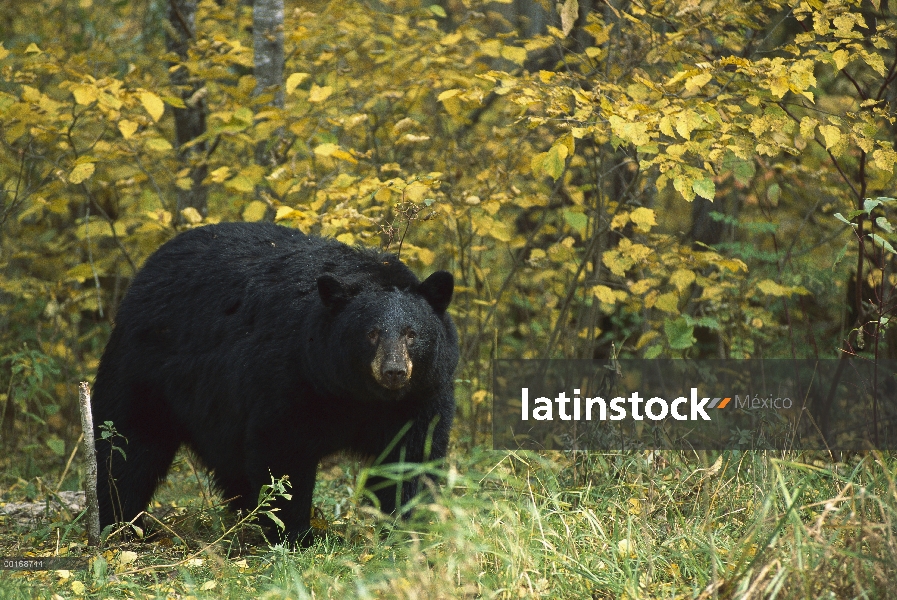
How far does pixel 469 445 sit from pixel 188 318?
9.07 ft

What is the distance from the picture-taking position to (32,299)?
8875 mm

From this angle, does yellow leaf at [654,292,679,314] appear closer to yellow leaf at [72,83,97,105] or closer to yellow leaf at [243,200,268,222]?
yellow leaf at [243,200,268,222]

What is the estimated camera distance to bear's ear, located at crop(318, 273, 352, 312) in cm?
482

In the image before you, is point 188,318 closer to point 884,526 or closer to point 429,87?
point 429,87

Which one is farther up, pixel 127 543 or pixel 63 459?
pixel 127 543

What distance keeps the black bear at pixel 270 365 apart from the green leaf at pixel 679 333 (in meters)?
2.04

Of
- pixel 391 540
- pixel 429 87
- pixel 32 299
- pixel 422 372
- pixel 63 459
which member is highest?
pixel 429 87

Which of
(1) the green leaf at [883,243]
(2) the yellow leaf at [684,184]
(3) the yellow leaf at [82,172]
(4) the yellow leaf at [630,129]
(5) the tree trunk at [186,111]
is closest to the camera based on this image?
(1) the green leaf at [883,243]

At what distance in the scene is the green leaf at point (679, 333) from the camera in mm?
6488

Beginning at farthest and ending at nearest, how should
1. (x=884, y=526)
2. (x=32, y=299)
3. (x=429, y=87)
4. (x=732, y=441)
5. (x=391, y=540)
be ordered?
(x=32, y=299)
(x=429, y=87)
(x=732, y=441)
(x=391, y=540)
(x=884, y=526)

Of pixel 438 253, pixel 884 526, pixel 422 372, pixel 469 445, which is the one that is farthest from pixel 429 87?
pixel 884 526

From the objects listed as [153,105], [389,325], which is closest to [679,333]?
[389,325]

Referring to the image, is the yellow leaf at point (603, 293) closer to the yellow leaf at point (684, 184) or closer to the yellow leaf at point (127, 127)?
the yellow leaf at point (684, 184)

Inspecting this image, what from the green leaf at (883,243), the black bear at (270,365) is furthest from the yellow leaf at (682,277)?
the black bear at (270,365)
